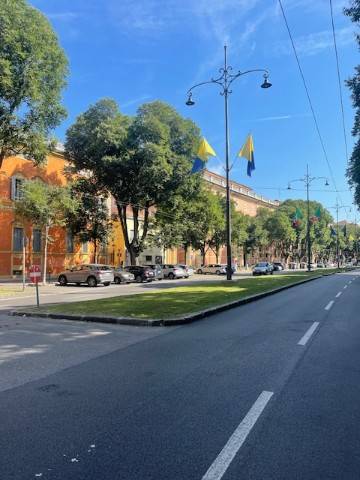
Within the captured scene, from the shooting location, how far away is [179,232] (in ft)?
154

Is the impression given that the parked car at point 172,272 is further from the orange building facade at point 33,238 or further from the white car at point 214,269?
the white car at point 214,269

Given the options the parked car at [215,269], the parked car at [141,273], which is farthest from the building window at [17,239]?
the parked car at [215,269]

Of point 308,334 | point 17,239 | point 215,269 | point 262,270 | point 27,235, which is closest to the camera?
point 308,334

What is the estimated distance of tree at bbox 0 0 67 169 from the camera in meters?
21.5

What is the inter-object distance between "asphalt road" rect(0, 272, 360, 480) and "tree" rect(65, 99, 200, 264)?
29598 millimetres

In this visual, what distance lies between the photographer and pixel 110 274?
32.7 meters

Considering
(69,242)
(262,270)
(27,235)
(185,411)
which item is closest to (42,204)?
(27,235)

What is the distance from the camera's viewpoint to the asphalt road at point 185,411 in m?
3.59

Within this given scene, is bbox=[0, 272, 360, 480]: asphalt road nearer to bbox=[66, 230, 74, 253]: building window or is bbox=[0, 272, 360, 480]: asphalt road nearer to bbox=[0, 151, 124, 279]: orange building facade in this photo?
bbox=[0, 151, 124, 279]: orange building facade

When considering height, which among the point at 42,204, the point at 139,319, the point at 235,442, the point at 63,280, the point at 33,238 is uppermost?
the point at 42,204

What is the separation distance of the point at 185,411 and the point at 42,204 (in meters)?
28.2

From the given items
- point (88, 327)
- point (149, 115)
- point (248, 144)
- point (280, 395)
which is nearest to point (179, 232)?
point (149, 115)

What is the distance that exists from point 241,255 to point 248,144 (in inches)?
2537

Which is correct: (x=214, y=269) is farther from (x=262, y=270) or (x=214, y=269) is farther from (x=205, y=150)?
(x=205, y=150)
